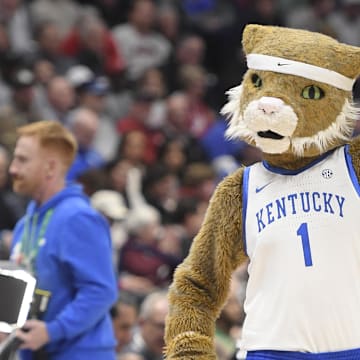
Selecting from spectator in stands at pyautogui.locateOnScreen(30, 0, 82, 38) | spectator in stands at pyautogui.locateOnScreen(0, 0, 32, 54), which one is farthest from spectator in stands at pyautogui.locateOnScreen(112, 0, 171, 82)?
spectator in stands at pyautogui.locateOnScreen(0, 0, 32, 54)

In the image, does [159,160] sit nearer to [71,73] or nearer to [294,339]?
[71,73]

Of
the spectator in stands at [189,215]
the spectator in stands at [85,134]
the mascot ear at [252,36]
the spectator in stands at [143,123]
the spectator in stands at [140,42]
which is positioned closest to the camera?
the mascot ear at [252,36]

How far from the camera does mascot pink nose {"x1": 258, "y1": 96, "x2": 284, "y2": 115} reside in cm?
332

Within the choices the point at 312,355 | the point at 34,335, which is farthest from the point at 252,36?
the point at 34,335

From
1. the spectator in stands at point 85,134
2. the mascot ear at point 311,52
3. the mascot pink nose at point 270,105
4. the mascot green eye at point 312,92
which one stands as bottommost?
the mascot pink nose at point 270,105

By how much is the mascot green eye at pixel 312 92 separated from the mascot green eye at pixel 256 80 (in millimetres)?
143

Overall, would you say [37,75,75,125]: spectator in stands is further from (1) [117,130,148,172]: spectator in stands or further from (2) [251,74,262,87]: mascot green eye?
(2) [251,74,262,87]: mascot green eye

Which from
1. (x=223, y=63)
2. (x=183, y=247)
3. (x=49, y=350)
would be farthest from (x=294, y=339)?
(x=223, y=63)

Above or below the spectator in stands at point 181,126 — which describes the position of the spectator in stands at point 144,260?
below

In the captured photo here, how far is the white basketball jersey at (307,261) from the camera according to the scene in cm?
330

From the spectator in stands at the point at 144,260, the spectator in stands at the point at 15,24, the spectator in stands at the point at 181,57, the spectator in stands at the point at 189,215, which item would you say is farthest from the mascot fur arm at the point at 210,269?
the spectator in stands at the point at 181,57

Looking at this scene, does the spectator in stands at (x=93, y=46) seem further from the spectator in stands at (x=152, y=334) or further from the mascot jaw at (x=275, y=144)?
the mascot jaw at (x=275, y=144)

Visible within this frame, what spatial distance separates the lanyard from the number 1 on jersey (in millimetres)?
1610

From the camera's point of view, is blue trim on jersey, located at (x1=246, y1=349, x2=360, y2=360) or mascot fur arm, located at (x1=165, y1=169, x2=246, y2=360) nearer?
blue trim on jersey, located at (x1=246, y1=349, x2=360, y2=360)
